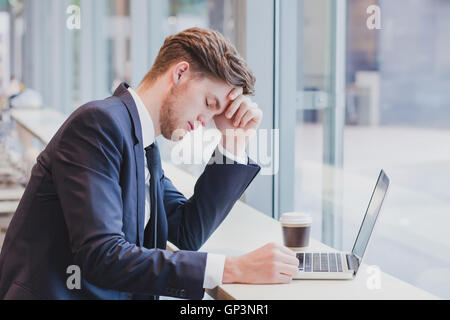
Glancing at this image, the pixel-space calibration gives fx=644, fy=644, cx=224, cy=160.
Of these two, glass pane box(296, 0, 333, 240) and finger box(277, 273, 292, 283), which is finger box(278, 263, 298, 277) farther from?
glass pane box(296, 0, 333, 240)

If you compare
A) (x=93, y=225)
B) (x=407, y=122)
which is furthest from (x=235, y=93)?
(x=407, y=122)

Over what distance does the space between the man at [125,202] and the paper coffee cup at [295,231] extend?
0.33 m

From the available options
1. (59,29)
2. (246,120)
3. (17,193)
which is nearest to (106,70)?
(59,29)

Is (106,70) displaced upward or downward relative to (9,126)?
upward

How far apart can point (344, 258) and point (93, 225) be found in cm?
66

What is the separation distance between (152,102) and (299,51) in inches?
48.4

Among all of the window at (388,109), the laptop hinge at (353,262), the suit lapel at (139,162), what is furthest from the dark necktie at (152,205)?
the window at (388,109)

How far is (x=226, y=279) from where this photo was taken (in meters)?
1.36

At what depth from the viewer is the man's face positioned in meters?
1.52

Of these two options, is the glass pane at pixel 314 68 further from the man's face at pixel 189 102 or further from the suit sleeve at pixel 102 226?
the suit sleeve at pixel 102 226

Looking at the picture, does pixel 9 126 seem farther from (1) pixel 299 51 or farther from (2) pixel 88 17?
(1) pixel 299 51

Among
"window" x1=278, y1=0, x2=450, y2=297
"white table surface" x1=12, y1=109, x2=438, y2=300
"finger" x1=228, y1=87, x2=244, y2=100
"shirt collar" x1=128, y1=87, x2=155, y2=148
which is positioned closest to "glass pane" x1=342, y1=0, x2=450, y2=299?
"window" x1=278, y1=0, x2=450, y2=297

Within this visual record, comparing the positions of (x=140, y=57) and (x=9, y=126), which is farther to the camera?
(x=9, y=126)

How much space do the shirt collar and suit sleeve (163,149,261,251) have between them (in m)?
0.29
